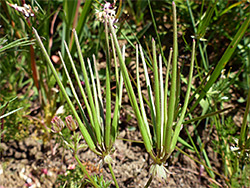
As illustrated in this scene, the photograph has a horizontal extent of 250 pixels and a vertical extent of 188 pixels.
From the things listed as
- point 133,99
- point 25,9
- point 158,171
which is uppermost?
point 25,9

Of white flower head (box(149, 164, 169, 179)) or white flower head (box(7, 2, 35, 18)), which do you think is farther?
white flower head (box(7, 2, 35, 18))

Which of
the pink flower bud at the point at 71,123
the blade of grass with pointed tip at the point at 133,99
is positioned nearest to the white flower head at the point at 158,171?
the blade of grass with pointed tip at the point at 133,99

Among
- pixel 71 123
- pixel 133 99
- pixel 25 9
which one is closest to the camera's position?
pixel 133 99

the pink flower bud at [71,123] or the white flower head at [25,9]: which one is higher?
the white flower head at [25,9]

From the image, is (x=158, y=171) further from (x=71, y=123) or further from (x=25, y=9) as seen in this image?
(x=25, y=9)

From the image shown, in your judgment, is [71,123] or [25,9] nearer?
[71,123]

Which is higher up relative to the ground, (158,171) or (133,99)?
(133,99)

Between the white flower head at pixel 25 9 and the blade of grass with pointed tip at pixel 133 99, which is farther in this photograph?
the white flower head at pixel 25 9

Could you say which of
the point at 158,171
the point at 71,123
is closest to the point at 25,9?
the point at 71,123

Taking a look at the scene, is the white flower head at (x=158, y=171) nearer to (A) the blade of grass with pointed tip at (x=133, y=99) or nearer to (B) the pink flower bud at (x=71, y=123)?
(A) the blade of grass with pointed tip at (x=133, y=99)

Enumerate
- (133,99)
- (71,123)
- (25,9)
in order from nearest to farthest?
(133,99), (71,123), (25,9)

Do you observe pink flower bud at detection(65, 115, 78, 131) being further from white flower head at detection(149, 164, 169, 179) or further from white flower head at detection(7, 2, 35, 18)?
white flower head at detection(7, 2, 35, 18)

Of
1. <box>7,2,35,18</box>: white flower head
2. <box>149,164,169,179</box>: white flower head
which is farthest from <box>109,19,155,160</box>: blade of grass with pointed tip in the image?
<box>7,2,35,18</box>: white flower head
